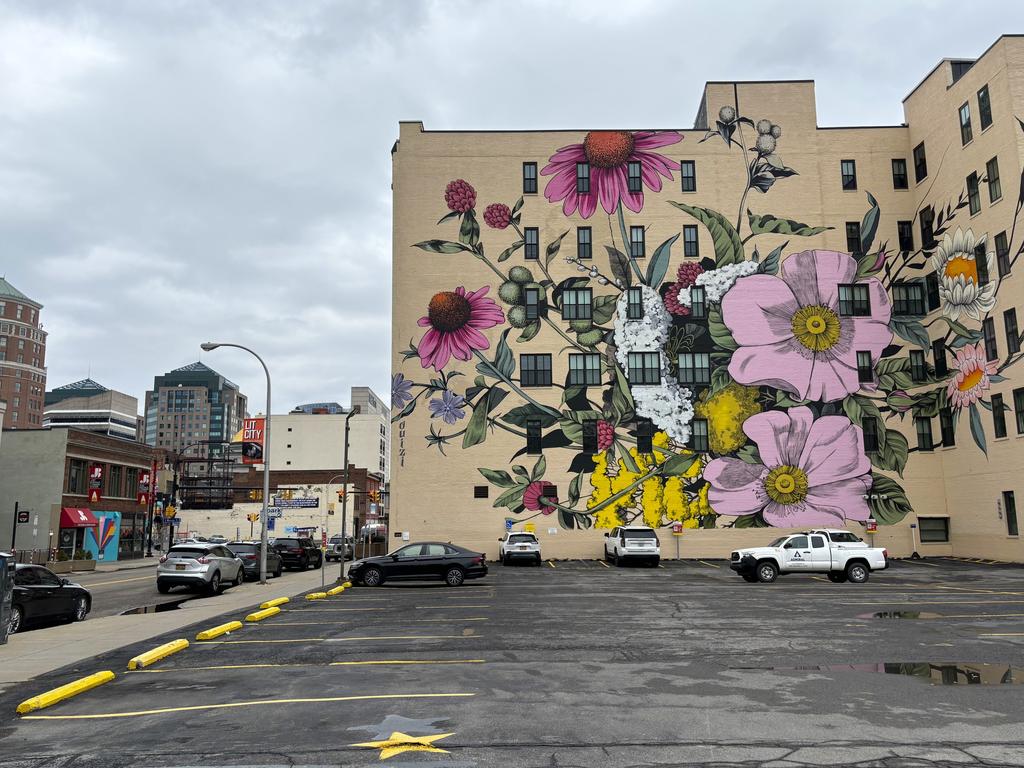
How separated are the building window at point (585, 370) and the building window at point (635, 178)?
10.6 m

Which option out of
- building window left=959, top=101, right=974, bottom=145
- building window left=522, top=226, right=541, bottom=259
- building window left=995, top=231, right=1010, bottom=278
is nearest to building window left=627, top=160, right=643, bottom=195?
building window left=522, top=226, right=541, bottom=259

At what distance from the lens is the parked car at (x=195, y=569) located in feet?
87.2

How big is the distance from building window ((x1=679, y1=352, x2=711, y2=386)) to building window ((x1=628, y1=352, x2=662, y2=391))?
134 centimetres

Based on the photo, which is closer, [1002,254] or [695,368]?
[1002,254]

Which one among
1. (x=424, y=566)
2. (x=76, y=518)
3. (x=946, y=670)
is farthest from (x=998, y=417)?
(x=76, y=518)

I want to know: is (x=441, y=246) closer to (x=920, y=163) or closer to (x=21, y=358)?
(x=920, y=163)

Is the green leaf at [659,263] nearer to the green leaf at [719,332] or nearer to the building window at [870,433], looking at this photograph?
the green leaf at [719,332]

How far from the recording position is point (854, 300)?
155 ft

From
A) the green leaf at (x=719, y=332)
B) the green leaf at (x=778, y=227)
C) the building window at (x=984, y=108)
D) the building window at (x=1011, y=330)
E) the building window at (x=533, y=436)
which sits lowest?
the building window at (x=533, y=436)

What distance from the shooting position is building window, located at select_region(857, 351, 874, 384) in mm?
46156

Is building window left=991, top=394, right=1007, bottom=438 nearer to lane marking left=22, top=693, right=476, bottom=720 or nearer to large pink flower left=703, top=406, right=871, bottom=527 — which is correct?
large pink flower left=703, top=406, right=871, bottom=527

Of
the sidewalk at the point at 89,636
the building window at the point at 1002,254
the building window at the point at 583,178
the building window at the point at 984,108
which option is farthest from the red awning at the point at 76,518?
the building window at the point at 984,108

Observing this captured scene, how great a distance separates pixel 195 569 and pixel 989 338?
3804 cm

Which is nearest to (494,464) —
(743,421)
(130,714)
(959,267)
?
(743,421)
